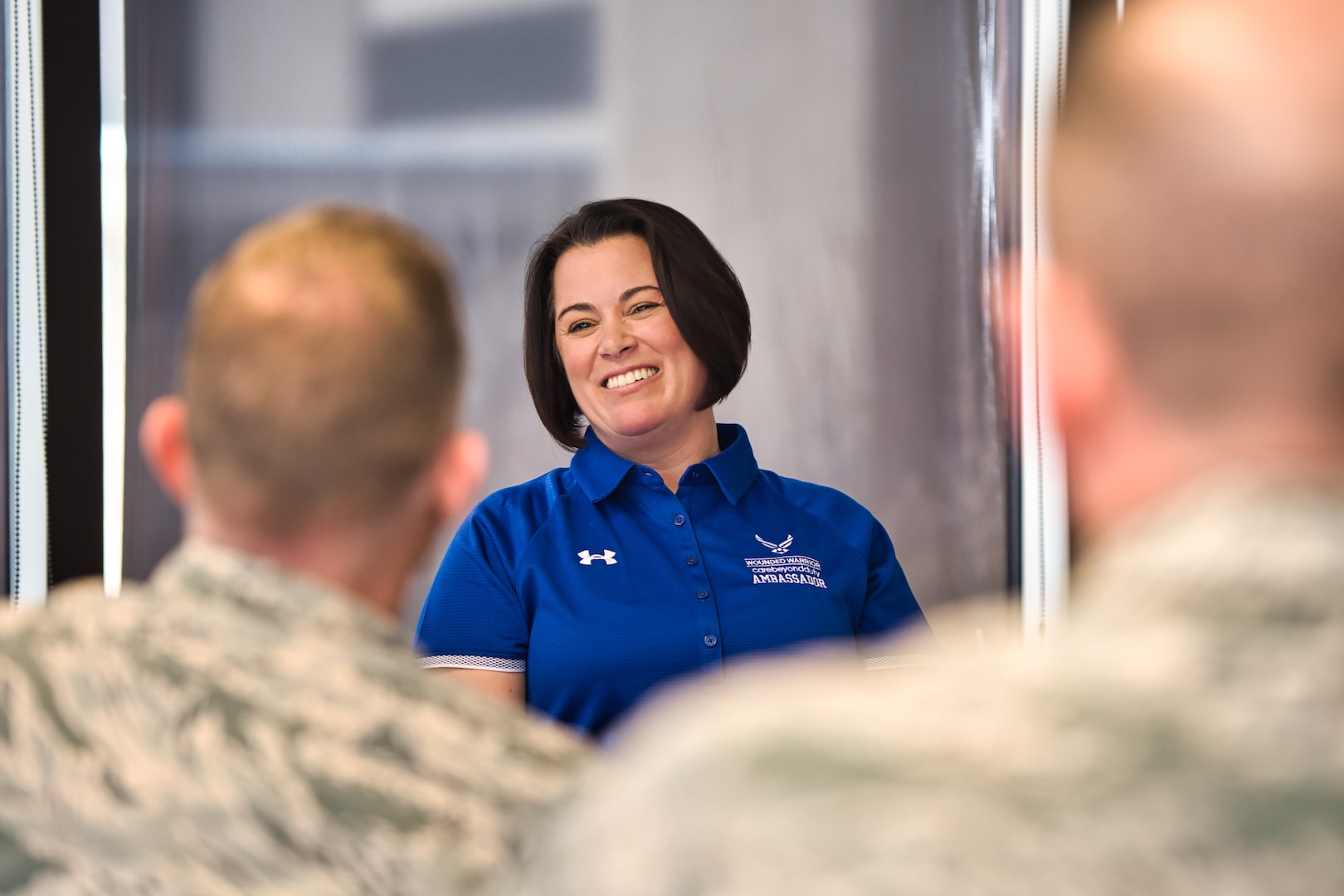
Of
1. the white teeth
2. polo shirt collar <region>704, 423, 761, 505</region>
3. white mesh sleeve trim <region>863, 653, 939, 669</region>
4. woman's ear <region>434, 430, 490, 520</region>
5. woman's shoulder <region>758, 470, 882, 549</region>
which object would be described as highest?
the white teeth

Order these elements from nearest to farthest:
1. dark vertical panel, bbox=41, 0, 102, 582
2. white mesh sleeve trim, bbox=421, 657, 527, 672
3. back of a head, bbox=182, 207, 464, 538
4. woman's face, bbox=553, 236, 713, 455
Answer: back of a head, bbox=182, 207, 464, 538 → white mesh sleeve trim, bbox=421, 657, 527, 672 → woman's face, bbox=553, 236, 713, 455 → dark vertical panel, bbox=41, 0, 102, 582

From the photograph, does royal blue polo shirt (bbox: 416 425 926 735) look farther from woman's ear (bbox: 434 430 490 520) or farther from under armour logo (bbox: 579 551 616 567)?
woman's ear (bbox: 434 430 490 520)

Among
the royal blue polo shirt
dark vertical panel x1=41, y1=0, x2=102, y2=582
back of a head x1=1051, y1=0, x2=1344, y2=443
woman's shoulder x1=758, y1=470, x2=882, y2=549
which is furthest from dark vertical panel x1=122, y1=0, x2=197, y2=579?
back of a head x1=1051, y1=0, x2=1344, y2=443

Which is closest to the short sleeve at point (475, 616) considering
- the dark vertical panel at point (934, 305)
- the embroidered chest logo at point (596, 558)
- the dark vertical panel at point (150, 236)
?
the embroidered chest logo at point (596, 558)

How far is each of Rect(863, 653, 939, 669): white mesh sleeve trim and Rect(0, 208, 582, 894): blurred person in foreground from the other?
121 centimetres

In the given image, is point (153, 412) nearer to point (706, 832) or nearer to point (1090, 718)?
point (706, 832)

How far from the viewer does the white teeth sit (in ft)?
6.97

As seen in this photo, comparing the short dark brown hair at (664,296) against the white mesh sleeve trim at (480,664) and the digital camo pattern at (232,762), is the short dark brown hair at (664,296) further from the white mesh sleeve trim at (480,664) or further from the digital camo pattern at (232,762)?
the digital camo pattern at (232,762)

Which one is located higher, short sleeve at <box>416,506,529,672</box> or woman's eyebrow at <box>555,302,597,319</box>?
woman's eyebrow at <box>555,302,597,319</box>

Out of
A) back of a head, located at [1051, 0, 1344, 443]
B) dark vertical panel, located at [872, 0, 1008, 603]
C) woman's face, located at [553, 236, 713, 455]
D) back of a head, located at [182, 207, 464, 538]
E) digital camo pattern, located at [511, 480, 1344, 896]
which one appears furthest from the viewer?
dark vertical panel, located at [872, 0, 1008, 603]

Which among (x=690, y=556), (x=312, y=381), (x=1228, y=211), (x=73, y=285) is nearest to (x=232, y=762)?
(x=312, y=381)

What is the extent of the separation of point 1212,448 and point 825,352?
2421mm

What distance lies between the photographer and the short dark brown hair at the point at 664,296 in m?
2.13

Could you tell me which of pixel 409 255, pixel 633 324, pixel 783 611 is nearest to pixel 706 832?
pixel 409 255
